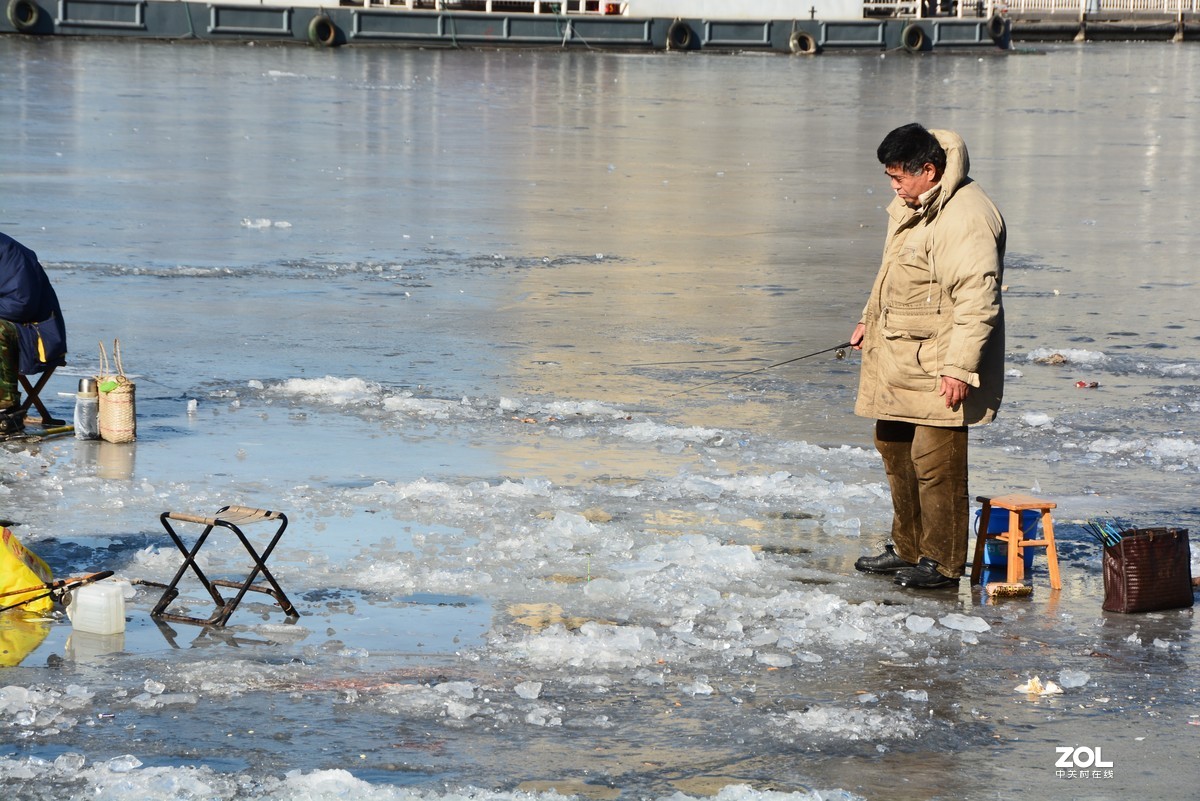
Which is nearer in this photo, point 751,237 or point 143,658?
point 143,658

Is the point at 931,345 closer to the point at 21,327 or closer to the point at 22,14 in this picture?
the point at 21,327

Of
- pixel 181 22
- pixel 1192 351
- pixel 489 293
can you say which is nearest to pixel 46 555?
pixel 489 293

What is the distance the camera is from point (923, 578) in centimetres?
690

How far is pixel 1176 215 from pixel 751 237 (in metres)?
5.74

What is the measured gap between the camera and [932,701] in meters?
5.70

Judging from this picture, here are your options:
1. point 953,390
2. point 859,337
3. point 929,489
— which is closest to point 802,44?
point 859,337

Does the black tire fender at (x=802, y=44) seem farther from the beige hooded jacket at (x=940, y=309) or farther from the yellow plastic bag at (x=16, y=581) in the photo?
the yellow plastic bag at (x=16, y=581)

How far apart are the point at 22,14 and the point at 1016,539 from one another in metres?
51.1

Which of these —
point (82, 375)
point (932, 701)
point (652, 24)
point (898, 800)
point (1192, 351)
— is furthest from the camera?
point (652, 24)

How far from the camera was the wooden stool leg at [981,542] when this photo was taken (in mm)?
6957

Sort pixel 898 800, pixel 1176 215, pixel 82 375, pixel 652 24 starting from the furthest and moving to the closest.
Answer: pixel 652 24, pixel 1176 215, pixel 82 375, pixel 898 800

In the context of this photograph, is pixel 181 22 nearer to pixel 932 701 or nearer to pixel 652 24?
pixel 652 24

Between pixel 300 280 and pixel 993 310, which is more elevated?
pixel 993 310

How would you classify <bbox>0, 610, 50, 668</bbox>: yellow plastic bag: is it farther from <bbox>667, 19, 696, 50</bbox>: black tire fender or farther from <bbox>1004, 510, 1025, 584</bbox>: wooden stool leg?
<bbox>667, 19, 696, 50</bbox>: black tire fender
